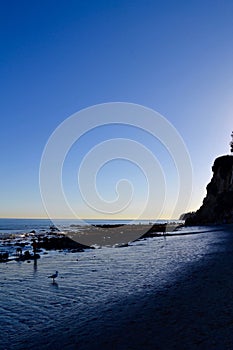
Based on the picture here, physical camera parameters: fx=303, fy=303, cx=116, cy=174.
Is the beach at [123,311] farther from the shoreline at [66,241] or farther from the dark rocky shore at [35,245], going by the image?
the shoreline at [66,241]

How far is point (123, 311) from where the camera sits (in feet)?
38.0

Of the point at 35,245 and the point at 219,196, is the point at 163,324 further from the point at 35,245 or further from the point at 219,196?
the point at 219,196

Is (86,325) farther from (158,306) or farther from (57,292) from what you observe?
(57,292)

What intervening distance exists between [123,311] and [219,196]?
3648 inches

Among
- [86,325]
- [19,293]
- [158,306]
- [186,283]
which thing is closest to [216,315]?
[158,306]

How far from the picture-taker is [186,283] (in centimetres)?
1531

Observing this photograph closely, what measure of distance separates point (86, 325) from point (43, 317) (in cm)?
232

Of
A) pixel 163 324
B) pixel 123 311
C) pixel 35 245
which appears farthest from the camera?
pixel 35 245

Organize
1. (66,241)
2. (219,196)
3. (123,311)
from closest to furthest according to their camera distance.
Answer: (123,311)
(66,241)
(219,196)

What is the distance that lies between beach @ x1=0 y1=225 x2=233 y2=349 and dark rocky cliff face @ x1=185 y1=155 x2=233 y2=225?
3105 inches

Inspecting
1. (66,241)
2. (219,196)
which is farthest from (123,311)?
(219,196)

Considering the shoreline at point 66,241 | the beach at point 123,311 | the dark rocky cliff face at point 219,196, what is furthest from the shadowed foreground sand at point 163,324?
the dark rocky cliff face at point 219,196

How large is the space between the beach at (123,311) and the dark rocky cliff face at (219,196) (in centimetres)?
7887

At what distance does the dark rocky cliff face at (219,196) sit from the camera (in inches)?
3703
